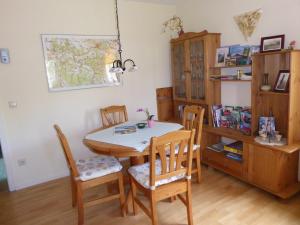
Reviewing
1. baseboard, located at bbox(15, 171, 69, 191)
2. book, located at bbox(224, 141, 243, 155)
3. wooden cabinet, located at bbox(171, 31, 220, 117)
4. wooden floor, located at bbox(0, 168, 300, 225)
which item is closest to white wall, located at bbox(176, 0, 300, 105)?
wooden cabinet, located at bbox(171, 31, 220, 117)

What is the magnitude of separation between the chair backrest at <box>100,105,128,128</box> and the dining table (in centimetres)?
46

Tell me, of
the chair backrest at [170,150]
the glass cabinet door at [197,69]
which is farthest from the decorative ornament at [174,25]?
the chair backrest at [170,150]

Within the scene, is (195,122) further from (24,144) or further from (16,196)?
(16,196)

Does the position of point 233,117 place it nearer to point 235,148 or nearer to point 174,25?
point 235,148

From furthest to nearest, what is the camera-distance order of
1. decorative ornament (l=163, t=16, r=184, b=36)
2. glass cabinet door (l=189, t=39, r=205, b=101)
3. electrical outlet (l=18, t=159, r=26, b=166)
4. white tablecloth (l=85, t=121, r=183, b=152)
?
decorative ornament (l=163, t=16, r=184, b=36), glass cabinet door (l=189, t=39, r=205, b=101), electrical outlet (l=18, t=159, r=26, b=166), white tablecloth (l=85, t=121, r=183, b=152)

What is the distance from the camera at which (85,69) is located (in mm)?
3256

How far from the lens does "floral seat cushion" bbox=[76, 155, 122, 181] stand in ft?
7.12

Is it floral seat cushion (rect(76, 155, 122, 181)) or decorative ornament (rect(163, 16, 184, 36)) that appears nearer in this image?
floral seat cushion (rect(76, 155, 122, 181))

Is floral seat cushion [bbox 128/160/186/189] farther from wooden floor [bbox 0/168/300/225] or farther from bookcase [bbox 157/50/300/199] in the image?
bookcase [bbox 157/50/300/199]

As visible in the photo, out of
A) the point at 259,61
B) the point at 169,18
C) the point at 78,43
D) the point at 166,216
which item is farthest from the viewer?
the point at 169,18

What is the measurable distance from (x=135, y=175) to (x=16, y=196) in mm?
1702

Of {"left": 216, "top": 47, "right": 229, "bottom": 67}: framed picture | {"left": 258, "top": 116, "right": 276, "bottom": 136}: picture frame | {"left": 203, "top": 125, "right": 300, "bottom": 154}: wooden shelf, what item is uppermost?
{"left": 216, "top": 47, "right": 229, "bottom": 67}: framed picture

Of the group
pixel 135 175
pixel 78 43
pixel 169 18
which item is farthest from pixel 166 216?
pixel 169 18

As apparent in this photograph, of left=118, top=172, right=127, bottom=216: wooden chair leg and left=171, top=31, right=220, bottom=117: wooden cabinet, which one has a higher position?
left=171, top=31, right=220, bottom=117: wooden cabinet
